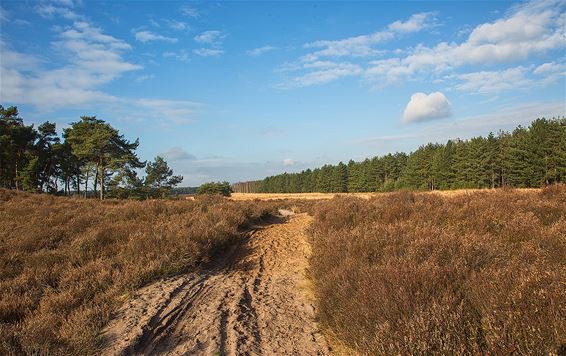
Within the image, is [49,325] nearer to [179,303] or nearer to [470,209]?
[179,303]

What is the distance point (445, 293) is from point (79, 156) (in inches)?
1585

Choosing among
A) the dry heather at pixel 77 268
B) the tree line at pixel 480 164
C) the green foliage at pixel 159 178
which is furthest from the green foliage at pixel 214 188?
the dry heather at pixel 77 268

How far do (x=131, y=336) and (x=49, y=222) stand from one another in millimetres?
9100

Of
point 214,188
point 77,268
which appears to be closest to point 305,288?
point 77,268

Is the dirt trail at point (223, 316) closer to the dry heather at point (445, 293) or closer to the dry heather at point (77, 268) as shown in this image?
the dry heather at point (77, 268)

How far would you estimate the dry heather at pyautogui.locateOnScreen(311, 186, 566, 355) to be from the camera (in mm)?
3088

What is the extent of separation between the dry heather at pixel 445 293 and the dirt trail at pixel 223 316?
0.55 metres

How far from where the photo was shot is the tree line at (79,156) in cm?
3688

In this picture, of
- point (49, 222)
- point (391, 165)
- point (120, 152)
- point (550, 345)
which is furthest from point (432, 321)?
point (391, 165)

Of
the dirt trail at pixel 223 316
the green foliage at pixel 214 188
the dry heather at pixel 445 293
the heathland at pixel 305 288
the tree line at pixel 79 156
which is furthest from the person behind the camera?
the green foliage at pixel 214 188

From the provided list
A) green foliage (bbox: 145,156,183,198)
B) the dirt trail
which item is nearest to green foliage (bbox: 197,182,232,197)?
green foliage (bbox: 145,156,183,198)

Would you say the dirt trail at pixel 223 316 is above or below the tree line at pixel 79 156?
below

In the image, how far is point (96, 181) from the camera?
125 feet

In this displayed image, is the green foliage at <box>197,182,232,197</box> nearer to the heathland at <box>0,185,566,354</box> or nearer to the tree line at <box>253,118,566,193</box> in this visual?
the tree line at <box>253,118,566,193</box>
